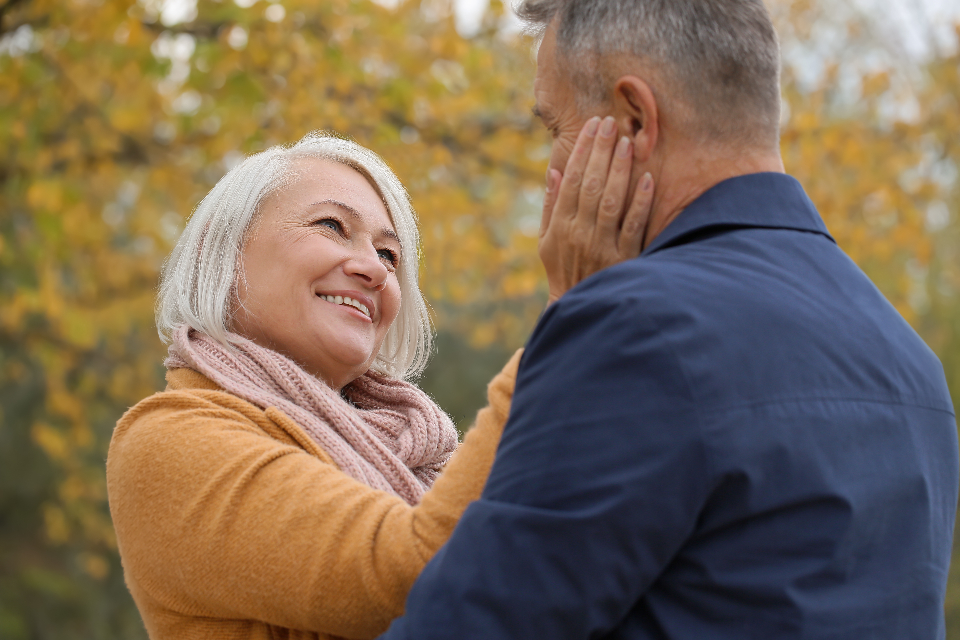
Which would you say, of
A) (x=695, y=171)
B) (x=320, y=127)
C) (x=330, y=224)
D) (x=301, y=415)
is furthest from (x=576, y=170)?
(x=320, y=127)

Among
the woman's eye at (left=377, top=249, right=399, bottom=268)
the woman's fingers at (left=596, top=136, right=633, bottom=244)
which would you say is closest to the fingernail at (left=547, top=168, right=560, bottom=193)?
the woman's fingers at (left=596, top=136, right=633, bottom=244)

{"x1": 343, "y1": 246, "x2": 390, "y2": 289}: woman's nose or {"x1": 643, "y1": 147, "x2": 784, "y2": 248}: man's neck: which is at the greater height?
{"x1": 643, "y1": 147, "x2": 784, "y2": 248}: man's neck

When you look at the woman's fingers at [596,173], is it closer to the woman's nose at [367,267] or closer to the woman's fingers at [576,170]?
the woman's fingers at [576,170]

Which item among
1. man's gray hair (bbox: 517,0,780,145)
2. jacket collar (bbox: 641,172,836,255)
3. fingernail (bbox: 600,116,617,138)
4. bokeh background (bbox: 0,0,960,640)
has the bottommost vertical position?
bokeh background (bbox: 0,0,960,640)

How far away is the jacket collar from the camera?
1537 millimetres

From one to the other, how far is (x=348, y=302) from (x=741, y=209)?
41.8 inches

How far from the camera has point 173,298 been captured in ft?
7.61

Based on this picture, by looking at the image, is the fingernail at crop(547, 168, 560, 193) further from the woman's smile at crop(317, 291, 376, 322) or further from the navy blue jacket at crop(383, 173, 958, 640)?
the woman's smile at crop(317, 291, 376, 322)

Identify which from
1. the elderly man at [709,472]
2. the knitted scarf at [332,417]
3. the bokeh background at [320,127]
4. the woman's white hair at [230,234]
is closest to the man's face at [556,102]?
the elderly man at [709,472]

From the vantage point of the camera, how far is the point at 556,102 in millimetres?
1688

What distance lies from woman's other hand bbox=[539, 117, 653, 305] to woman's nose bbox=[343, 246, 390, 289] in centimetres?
72

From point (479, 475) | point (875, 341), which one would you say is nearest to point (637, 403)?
point (479, 475)

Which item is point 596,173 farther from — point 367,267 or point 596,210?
point 367,267

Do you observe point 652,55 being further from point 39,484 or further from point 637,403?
point 39,484
